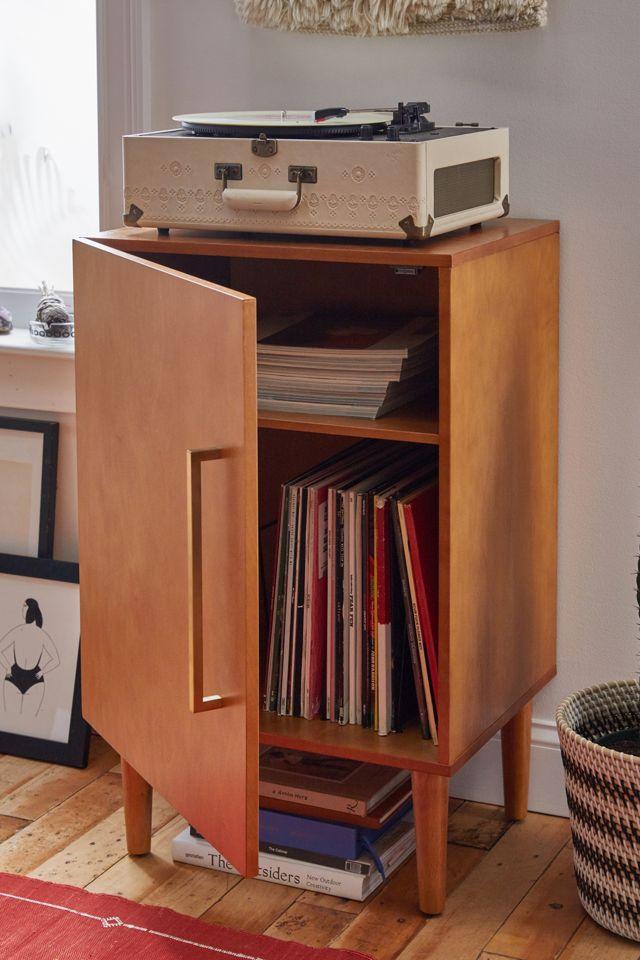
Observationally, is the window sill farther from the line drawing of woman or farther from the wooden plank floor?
the wooden plank floor

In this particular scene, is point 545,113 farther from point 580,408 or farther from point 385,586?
point 385,586

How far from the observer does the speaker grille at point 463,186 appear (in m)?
1.56

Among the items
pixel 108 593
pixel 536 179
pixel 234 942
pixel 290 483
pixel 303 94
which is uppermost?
pixel 303 94

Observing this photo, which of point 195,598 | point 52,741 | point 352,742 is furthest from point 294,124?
point 52,741

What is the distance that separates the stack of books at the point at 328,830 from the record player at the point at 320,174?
2.60 feet

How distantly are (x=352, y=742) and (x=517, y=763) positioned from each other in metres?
0.38

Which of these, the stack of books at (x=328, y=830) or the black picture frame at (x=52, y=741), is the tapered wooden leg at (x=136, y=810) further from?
the black picture frame at (x=52, y=741)

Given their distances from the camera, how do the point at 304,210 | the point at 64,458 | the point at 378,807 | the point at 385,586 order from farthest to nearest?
the point at 64,458
the point at 378,807
the point at 385,586
the point at 304,210

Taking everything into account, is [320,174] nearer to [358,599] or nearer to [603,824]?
[358,599]

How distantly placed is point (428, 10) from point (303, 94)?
0.81ft

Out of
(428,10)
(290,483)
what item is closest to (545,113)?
(428,10)

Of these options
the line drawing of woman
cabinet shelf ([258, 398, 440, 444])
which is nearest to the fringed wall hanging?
cabinet shelf ([258, 398, 440, 444])

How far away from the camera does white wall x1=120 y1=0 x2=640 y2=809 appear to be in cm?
181

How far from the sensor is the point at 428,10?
1835 mm
